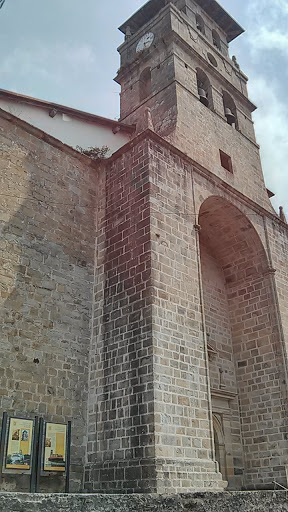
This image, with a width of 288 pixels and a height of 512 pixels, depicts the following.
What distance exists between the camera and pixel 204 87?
576 inches

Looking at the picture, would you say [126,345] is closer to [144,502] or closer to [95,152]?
[144,502]

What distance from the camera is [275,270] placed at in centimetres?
1201

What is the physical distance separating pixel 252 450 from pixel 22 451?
6099 mm

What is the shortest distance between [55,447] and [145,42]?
496 inches

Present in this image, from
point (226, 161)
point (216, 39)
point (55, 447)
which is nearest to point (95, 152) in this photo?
point (226, 161)

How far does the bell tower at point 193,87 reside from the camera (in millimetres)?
12711

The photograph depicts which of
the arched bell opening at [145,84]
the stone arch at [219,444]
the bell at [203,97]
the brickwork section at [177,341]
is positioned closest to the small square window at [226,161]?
the bell at [203,97]

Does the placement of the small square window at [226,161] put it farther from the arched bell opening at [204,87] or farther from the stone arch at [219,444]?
the stone arch at [219,444]

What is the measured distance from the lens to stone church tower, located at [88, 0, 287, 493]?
7.66 meters

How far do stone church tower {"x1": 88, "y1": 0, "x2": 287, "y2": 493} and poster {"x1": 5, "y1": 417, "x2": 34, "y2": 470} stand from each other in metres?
1.45

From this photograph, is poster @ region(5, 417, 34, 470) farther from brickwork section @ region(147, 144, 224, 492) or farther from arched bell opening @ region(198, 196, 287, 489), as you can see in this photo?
arched bell opening @ region(198, 196, 287, 489)

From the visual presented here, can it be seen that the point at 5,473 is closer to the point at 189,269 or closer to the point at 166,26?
the point at 189,269

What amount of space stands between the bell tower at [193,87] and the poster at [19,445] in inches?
289

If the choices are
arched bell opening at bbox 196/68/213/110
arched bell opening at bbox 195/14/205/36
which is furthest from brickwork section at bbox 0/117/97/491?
arched bell opening at bbox 195/14/205/36
